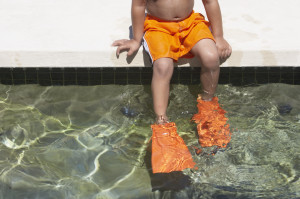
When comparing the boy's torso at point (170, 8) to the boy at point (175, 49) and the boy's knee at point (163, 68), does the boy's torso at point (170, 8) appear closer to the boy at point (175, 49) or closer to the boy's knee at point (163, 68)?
the boy at point (175, 49)

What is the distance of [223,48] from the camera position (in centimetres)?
355

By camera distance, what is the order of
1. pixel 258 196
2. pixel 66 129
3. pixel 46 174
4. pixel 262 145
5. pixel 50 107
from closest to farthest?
pixel 258 196 < pixel 46 174 < pixel 262 145 < pixel 66 129 < pixel 50 107

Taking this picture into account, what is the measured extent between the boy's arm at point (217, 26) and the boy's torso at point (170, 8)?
0.17 m

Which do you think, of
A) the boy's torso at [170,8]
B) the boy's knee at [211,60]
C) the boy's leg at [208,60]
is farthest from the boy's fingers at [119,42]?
the boy's knee at [211,60]

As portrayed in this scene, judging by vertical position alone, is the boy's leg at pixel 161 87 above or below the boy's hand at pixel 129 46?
below

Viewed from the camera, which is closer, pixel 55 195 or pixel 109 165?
pixel 55 195

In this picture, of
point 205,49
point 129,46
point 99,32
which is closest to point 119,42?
point 129,46

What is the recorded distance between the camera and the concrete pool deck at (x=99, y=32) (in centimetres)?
365

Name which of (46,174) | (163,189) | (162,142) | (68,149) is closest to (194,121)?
(162,142)

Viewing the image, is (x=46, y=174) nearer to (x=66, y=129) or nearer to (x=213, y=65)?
(x=66, y=129)

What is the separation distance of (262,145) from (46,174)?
172cm

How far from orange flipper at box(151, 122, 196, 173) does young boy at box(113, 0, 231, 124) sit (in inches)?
3.6

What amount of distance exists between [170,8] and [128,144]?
1210mm

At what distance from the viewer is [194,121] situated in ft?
11.6
